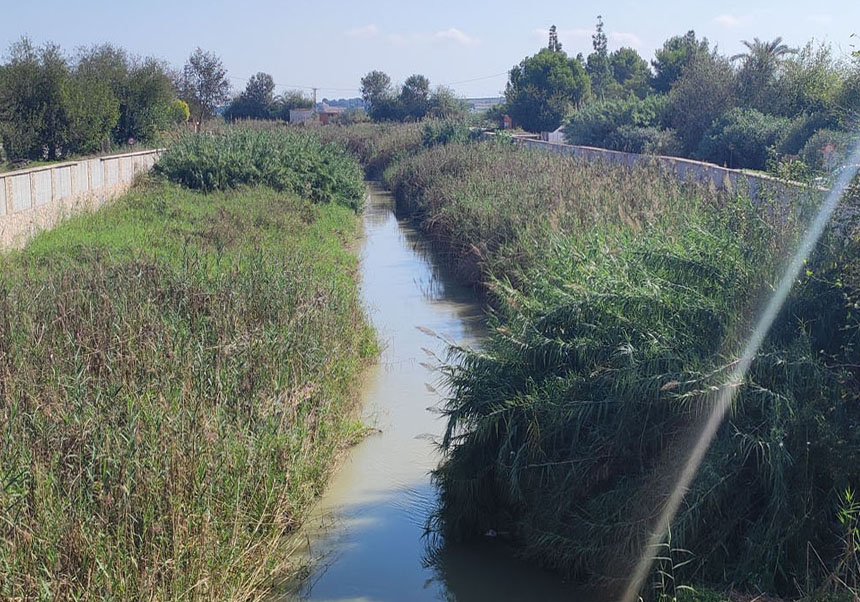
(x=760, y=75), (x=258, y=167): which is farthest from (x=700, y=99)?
(x=258, y=167)

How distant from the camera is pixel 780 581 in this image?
5309 millimetres

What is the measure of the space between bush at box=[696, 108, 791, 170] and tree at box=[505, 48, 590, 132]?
1041 inches

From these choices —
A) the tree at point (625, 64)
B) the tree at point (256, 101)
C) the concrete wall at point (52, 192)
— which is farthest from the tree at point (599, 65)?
the concrete wall at point (52, 192)

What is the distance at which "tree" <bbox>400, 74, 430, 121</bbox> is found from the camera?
211ft

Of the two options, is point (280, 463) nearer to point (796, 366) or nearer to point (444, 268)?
point (796, 366)

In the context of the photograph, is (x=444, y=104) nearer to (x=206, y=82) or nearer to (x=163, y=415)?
(x=206, y=82)

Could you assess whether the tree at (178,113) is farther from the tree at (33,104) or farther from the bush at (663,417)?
the bush at (663,417)

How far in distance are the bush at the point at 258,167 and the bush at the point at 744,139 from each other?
933 cm

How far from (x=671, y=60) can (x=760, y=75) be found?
2631 cm

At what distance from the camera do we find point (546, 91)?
50594 millimetres

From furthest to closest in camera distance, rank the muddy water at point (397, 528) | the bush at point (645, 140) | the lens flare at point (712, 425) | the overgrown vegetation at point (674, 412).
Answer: the bush at point (645, 140), the muddy water at point (397, 528), the lens flare at point (712, 425), the overgrown vegetation at point (674, 412)

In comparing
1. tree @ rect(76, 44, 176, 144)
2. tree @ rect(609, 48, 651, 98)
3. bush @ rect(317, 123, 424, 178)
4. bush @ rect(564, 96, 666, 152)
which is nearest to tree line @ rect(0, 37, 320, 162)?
tree @ rect(76, 44, 176, 144)

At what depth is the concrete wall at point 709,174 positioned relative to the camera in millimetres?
7410

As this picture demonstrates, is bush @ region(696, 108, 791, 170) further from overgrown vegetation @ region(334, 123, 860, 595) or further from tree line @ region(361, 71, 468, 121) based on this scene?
tree line @ region(361, 71, 468, 121)
